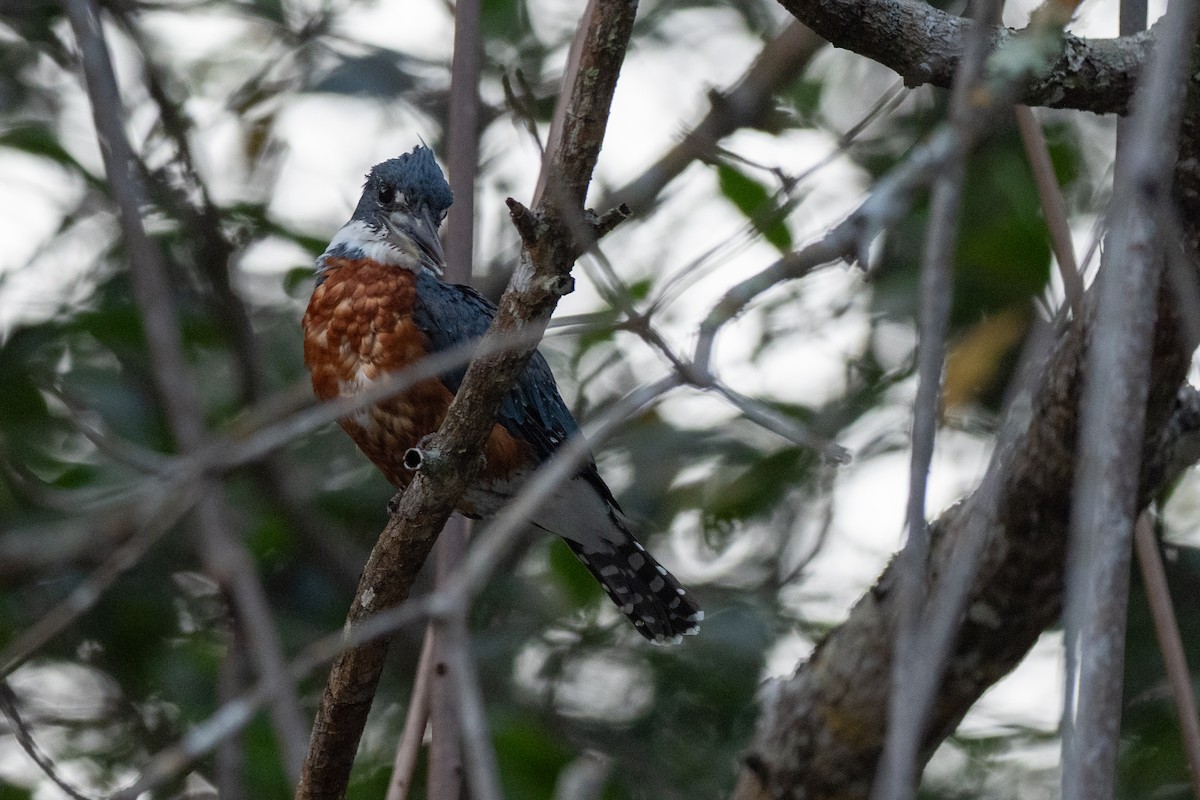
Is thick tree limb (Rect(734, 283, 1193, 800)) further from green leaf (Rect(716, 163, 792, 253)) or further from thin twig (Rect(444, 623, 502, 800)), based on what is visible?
thin twig (Rect(444, 623, 502, 800))

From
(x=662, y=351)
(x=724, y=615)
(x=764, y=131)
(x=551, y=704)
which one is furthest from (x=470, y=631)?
(x=662, y=351)

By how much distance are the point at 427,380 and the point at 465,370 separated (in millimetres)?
130

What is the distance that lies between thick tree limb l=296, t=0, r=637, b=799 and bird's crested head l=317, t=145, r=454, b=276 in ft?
4.26

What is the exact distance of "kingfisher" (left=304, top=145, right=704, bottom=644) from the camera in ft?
13.8

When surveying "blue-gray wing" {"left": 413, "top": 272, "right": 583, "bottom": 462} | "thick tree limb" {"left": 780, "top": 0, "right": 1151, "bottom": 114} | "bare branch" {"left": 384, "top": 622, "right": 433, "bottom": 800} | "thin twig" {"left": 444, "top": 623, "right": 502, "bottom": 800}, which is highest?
"blue-gray wing" {"left": 413, "top": 272, "right": 583, "bottom": 462}

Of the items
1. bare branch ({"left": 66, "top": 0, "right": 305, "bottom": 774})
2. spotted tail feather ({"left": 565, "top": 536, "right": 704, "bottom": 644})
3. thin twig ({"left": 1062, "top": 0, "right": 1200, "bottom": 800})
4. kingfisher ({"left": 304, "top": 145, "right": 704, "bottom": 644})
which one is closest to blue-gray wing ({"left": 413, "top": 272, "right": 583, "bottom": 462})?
kingfisher ({"left": 304, "top": 145, "right": 704, "bottom": 644})

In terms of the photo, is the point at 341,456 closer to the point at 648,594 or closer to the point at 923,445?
the point at 648,594

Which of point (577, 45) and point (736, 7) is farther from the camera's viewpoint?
point (736, 7)

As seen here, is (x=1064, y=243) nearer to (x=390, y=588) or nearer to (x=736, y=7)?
(x=390, y=588)

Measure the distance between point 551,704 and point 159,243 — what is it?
7.90 feet

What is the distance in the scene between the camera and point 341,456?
5.75 m

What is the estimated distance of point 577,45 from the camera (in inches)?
129

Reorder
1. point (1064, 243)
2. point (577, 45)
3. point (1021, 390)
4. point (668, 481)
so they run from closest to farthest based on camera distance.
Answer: point (1064, 243) → point (577, 45) → point (1021, 390) → point (668, 481)

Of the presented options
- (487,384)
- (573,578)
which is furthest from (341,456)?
(487,384)
